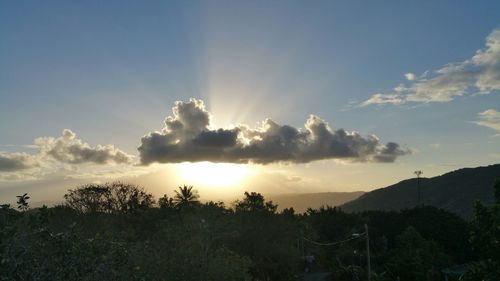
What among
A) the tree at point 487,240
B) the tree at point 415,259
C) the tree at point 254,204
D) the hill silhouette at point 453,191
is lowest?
the tree at point 415,259

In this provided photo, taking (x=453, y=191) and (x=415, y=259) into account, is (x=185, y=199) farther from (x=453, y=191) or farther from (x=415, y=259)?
(x=453, y=191)

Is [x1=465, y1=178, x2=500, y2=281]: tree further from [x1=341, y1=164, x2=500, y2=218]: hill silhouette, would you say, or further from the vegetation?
[x1=341, y1=164, x2=500, y2=218]: hill silhouette

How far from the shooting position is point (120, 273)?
13.9 meters

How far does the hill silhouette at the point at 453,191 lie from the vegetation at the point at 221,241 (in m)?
69.9

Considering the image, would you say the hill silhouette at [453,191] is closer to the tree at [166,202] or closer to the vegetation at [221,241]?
the vegetation at [221,241]

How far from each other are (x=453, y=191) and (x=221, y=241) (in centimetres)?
12937

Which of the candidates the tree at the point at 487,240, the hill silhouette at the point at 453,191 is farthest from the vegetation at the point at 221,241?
the hill silhouette at the point at 453,191

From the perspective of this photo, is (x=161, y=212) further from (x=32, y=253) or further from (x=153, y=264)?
(x=32, y=253)

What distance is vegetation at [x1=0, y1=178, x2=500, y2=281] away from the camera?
13.0 m

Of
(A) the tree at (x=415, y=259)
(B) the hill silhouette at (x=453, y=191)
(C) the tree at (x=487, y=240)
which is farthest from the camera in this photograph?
(B) the hill silhouette at (x=453, y=191)

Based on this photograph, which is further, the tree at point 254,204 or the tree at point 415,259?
the tree at point 254,204

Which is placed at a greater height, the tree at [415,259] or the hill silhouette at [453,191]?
the hill silhouette at [453,191]

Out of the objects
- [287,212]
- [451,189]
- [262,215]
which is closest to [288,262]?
[262,215]

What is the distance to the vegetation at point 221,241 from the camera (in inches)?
514
